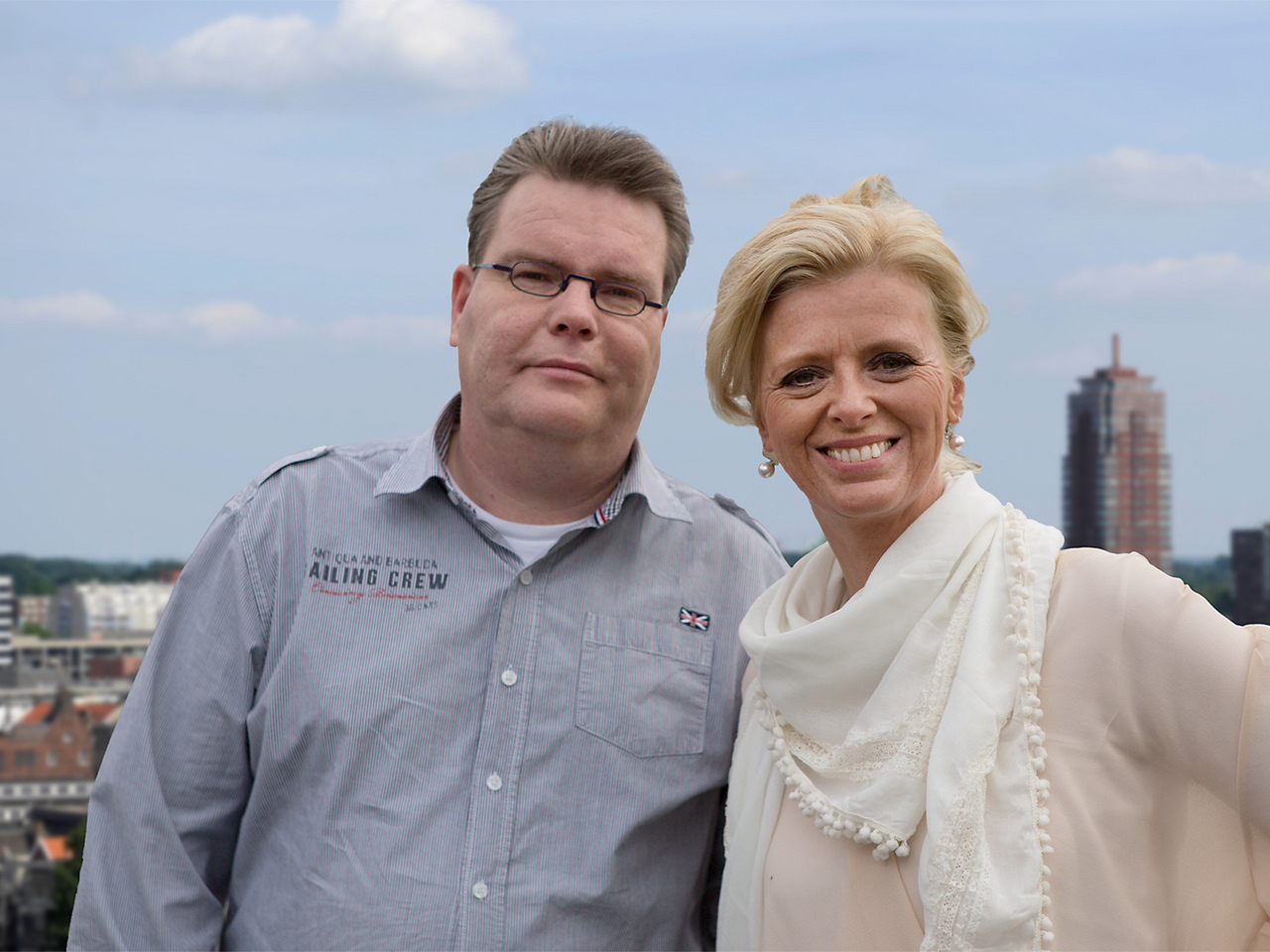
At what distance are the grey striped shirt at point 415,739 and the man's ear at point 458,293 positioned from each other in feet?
1.33

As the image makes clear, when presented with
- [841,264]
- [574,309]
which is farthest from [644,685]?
[841,264]

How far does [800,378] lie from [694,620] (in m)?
0.93

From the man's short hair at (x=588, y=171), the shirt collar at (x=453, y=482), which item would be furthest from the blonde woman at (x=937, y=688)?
the man's short hair at (x=588, y=171)

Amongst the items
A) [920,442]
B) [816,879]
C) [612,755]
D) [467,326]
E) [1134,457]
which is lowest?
[816,879]

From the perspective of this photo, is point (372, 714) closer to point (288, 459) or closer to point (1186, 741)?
point (288, 459)

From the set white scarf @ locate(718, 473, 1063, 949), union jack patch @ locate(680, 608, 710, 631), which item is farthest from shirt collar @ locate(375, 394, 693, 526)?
white scarf @ locate(718, 473, 1063, 949)

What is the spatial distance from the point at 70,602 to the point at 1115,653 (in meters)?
107

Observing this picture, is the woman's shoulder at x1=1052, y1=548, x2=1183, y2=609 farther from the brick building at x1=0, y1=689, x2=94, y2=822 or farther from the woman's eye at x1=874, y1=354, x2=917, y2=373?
the brick building at x1=0, y1=689, x2=94, y2=822

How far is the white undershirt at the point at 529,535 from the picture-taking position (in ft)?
11.4

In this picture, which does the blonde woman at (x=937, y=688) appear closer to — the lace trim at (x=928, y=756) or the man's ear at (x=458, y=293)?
the lace trim at (x=928, y=756)

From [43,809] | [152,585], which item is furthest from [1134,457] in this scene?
[152,585]

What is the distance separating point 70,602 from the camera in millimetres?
98562

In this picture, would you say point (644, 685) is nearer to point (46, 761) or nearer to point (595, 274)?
point (595, 274)

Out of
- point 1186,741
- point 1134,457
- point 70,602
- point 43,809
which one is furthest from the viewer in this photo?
point 70,602
